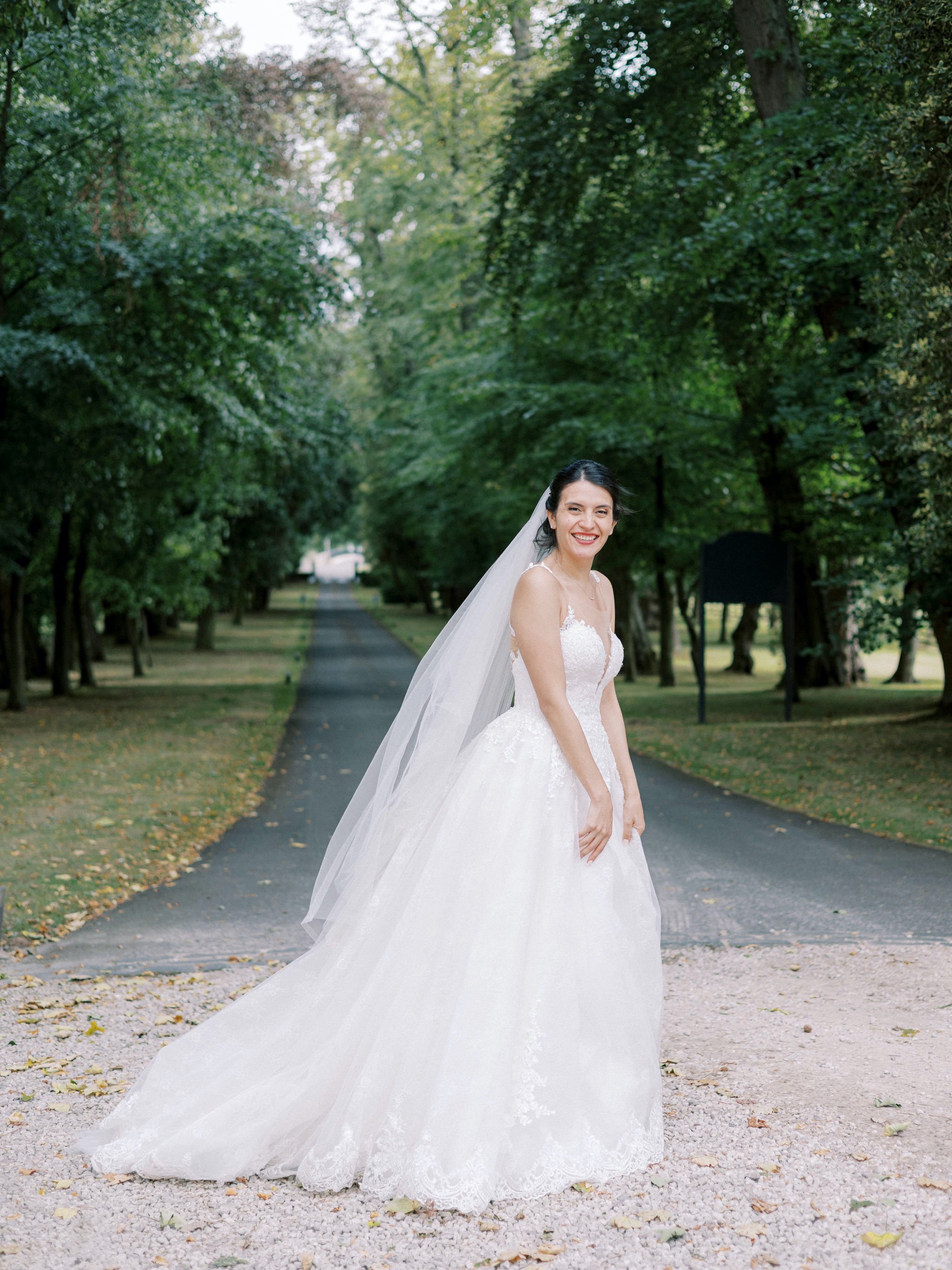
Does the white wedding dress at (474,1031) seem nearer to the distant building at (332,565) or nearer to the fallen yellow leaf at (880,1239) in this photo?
the fallen yellow leaf at (880,1239)

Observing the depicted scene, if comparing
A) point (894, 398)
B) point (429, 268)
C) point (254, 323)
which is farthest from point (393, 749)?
point (429, 268)

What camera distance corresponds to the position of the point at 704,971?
6.56 m

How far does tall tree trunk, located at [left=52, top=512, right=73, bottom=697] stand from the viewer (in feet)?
78.0

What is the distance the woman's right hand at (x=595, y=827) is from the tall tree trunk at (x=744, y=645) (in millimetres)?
31883

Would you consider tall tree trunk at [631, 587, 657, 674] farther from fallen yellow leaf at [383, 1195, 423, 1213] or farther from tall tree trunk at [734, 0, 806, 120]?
fallen yellow leaf at [383, 1195, 423, 1213]

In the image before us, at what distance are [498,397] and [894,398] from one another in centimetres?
1239

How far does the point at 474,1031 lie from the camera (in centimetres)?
407

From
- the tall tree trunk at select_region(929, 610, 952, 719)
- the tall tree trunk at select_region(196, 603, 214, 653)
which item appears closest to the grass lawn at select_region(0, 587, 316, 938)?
the tall tree trunk at select_region(929, 610, 952, 719)

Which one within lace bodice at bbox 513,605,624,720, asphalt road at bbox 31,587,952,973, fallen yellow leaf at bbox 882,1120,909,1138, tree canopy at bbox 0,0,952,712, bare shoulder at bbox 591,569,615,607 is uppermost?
tree canopy at bbox 0,0,952,712

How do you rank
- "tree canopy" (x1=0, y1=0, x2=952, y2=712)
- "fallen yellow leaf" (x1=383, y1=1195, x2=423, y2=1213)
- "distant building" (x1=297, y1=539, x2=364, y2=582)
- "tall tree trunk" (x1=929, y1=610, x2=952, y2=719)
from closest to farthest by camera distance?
"fallen yellow leaf" (x1=383, y1=1195, x2=423, y2=1213) → "tree canopy" (x1=0, y1=0, x2=952, y2=712) → "tall tree trunk" (x1=929, y1=610, x2=952, y2=719) → "distant building" (x1=297, y1=539, x2=364, y2=582)

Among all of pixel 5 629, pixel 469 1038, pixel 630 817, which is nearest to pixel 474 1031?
pixel 469 1038

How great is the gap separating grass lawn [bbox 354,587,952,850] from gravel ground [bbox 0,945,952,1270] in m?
5.60

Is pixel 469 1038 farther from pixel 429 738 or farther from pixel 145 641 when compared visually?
pixel 145 641

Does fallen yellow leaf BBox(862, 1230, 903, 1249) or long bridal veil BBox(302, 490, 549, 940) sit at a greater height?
long bridal veil BBox(302, 490, 549, 940)
